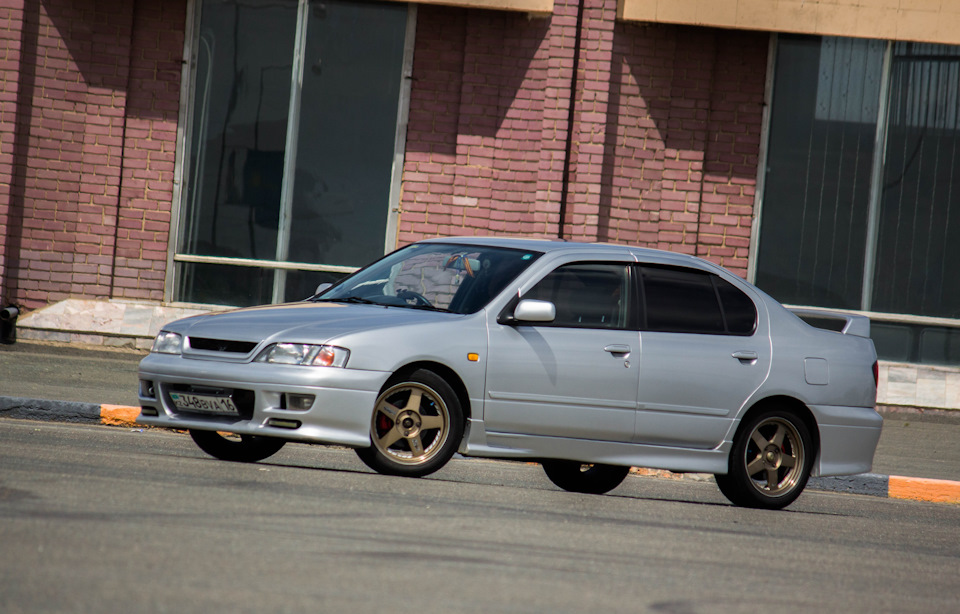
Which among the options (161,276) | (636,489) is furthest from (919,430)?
(161,276)

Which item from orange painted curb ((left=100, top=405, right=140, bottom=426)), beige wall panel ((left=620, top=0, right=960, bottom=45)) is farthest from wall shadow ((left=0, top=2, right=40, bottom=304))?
beige wall panel ((left=620, top=0, right=960, bottom=45))

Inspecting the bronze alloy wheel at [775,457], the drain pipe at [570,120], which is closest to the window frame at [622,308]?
the bronze alloy wheel at [775,457]

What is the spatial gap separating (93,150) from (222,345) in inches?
324

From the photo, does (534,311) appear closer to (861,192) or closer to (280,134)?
(280,134)

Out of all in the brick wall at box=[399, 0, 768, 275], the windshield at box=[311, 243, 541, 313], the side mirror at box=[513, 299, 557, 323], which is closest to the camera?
the side mirror at box=[513, 299, 557, 323]

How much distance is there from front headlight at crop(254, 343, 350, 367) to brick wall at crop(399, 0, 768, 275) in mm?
7901

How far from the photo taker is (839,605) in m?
5.12

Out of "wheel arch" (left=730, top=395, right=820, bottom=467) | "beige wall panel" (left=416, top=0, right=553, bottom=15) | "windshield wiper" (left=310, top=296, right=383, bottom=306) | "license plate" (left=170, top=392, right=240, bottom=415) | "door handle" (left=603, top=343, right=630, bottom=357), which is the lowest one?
"license plate" (left=170, top=392, right=240, bottom=415)

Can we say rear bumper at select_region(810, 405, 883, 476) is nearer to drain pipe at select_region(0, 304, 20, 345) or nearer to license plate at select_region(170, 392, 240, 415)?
license plate at select_region(170, 392, 240, 415)

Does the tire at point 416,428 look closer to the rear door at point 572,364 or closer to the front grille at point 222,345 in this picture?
the rear door at point 572,364

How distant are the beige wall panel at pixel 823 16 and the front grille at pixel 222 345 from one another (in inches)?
332

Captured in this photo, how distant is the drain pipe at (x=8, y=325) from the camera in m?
14.6

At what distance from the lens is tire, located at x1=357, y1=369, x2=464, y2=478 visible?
7.60 metres

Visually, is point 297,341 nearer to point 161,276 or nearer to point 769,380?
point 769,380
